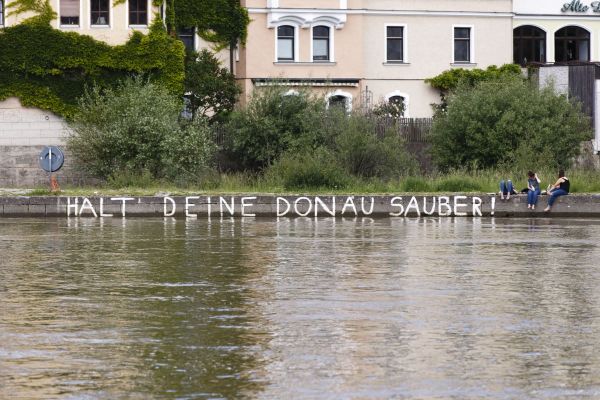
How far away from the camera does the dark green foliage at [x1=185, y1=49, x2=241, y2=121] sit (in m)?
55.4

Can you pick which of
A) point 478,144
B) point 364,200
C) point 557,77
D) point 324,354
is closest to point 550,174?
point 478,144

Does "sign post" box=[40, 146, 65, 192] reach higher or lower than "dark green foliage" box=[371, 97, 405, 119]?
lower

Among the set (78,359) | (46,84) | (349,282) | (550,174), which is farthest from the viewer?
(46,84)

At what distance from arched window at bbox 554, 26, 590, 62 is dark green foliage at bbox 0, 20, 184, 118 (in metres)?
→ 21.3

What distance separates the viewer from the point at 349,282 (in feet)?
57.9

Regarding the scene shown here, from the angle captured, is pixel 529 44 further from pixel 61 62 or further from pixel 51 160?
pixel 51 160

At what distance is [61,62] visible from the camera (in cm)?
5209

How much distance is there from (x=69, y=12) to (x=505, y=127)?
18322 millimetres

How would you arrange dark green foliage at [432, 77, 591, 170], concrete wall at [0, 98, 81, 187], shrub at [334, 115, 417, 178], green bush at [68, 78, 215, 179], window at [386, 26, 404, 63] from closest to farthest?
shrub at [334, 115, 417, 178], green bush at [68, 78, 215, 179], dark green foliage at [432, 77, 591, 170], concrete wall at [0, 98, 81, 187], window at [386, 26, 404, 63]

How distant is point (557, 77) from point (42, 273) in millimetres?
41181

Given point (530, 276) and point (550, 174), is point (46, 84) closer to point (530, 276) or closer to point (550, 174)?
point (550, 174)

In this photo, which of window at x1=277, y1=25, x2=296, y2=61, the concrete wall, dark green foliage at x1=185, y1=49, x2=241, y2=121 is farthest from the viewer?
window at x1=277, y1=25, x2=296, y2=61

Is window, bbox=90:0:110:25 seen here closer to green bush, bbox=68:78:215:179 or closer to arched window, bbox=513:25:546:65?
green bush, bbox=68:78:215:179

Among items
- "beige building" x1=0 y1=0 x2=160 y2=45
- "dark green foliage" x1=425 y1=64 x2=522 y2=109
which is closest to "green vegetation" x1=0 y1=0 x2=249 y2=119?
"beige building" x1=0 y1=0 x2=160 y2=45
